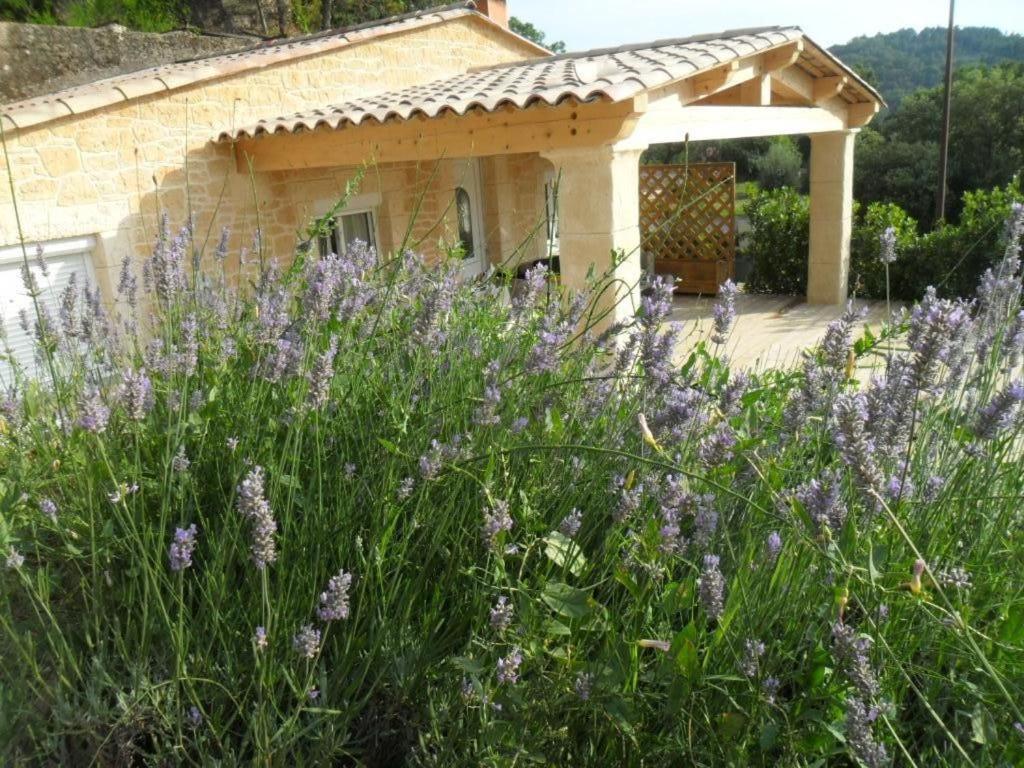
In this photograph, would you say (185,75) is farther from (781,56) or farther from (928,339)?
(928,339)

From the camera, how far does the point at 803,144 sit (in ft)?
90.9

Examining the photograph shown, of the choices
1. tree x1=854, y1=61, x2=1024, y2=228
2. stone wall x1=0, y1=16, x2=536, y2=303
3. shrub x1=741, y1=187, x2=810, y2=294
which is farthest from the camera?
tree x1=854, y1=61, x2=1024, y2=228

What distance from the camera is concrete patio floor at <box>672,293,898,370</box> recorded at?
339 inches

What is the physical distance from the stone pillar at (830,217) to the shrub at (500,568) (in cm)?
959

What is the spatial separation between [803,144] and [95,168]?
25.7 meters

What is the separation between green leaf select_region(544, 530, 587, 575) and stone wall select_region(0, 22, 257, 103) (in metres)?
9.80

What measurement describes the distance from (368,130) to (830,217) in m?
6.88

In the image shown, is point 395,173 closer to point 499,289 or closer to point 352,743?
point 499,289

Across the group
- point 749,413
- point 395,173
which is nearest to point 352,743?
point 749,413

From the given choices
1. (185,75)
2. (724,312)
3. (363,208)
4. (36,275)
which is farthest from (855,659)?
(363,208)

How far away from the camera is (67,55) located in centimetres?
983

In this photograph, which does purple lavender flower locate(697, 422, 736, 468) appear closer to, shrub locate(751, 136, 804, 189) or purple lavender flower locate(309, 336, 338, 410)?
purple lavender flower locate(309, 336, 338, 410)

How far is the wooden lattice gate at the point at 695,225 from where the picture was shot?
11875 mm

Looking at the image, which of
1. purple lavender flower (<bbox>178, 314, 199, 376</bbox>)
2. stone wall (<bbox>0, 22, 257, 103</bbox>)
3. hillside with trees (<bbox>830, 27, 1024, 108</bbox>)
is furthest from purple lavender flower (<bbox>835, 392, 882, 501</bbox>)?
hillside with trees (<bbox>830, 27, 1024, 108</bbox>)
